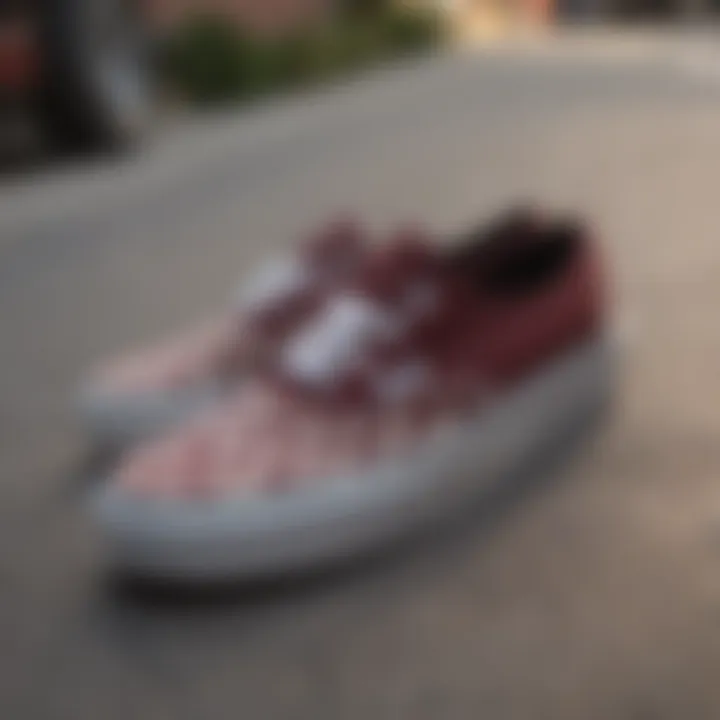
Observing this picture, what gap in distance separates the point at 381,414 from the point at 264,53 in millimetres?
1533

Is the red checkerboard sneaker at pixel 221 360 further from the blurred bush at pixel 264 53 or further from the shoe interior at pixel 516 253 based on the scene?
Answer: the blurred bush at pixel 264 53

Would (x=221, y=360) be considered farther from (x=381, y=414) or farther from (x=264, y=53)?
(x=264, y=53)

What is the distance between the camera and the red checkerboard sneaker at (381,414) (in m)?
0.55

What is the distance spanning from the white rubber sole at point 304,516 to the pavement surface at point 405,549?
1cm

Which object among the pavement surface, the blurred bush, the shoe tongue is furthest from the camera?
the blurred bush

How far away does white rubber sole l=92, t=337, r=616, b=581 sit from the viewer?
1.79 ft

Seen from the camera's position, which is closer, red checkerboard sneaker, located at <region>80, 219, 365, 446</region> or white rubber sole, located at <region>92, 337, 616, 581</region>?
white rubber sole, located at <region>92, 337, 616, 581</region>

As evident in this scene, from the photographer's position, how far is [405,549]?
0.58 m

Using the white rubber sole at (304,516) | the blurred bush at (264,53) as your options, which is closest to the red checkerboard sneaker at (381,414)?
the white rubber sole at (304,516)

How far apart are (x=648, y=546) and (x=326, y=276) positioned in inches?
8.7

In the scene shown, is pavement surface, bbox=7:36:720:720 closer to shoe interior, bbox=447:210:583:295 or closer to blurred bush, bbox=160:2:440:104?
shoe interior, bbox=447:210:583:295

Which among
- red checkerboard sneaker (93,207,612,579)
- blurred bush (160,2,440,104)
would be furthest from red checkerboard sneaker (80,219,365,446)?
blurred bush (160,2,440,104)

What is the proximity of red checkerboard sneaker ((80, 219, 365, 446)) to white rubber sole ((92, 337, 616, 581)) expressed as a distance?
108 mm

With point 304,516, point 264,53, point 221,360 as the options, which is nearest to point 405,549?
point 304,516
